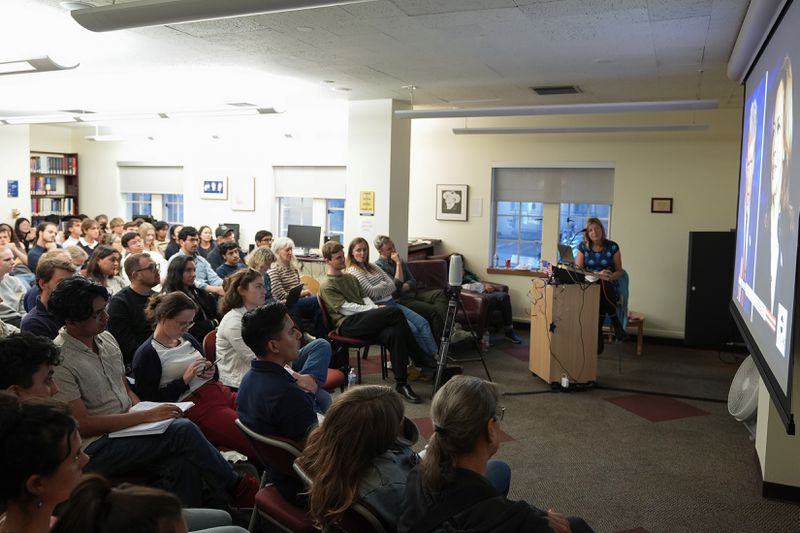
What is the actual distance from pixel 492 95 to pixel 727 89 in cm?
245

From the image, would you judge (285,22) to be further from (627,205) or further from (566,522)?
(627,205)

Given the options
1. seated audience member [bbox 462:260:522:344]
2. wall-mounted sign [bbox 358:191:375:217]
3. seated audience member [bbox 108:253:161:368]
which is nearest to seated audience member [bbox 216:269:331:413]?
seated audience member [bbox 108:253:161:368]

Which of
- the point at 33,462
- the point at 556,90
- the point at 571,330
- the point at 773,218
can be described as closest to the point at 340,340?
the point at 571,330

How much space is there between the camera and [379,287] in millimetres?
6285

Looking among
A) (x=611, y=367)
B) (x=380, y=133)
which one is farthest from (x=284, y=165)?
(x=611, y=367)

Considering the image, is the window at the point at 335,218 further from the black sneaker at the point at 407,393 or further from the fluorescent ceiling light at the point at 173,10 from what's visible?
the fluorescent ceiling light at the point at 173,10

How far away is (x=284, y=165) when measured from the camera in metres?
10.2

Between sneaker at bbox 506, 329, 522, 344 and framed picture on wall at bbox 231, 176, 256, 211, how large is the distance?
15.5 feet

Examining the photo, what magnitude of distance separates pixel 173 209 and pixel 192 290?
7.10 m

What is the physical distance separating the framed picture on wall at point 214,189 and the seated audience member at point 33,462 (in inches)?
365

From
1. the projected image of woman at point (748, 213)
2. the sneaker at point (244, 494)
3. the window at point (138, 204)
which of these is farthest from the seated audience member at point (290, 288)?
the window at point (138, 204)

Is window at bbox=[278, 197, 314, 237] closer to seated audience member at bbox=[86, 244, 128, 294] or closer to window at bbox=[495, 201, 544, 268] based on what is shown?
window at bbox=[495, 201, 544, 268]

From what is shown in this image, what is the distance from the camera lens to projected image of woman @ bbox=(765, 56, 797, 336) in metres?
2.59

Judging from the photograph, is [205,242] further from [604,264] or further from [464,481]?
[464,481]
